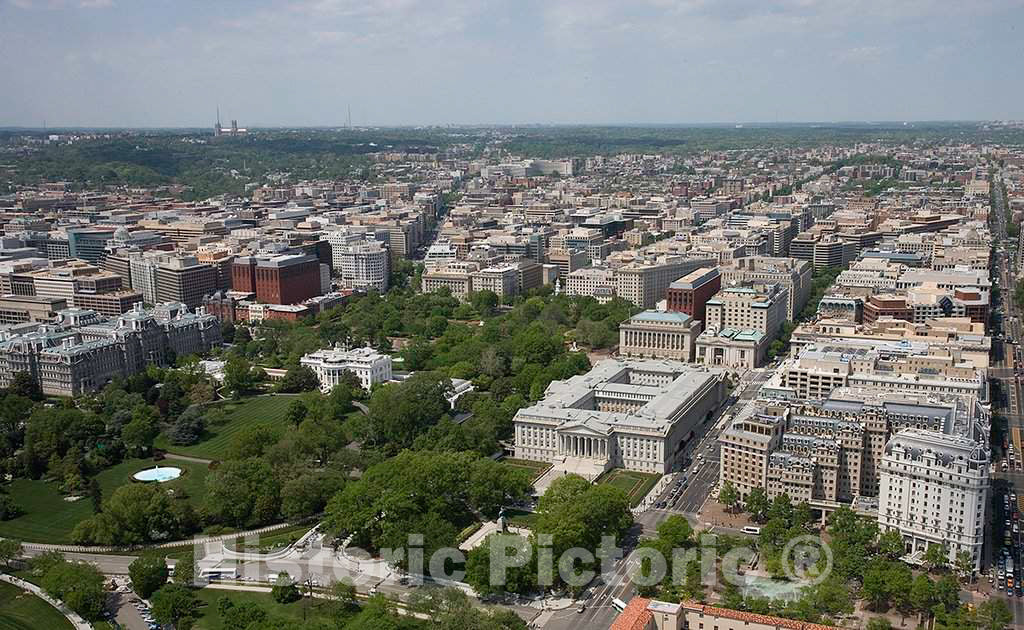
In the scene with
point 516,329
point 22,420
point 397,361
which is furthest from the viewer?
point 516,329

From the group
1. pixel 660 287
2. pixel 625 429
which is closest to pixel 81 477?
pixel 625 429

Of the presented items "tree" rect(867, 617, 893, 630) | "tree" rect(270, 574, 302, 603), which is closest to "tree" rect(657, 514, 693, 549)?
"tree" rect(867, 617, 893, 630)

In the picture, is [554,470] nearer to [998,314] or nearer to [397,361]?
[397,361]

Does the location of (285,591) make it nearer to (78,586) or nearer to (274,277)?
(78,586)

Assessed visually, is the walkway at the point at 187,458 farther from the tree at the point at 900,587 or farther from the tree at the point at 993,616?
the tree at the point at 993,616

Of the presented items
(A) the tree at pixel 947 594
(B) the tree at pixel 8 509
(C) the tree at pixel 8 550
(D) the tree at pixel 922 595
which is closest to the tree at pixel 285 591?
(C) the tree at pixel 8 550

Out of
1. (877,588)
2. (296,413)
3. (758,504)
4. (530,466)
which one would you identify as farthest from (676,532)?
(296,413)

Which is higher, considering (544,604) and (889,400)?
(889,400)
